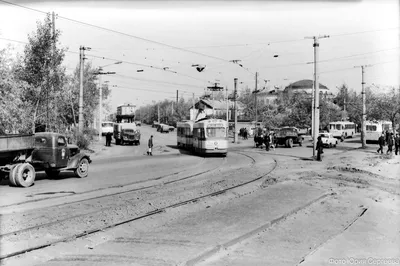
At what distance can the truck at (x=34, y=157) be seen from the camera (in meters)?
14.9

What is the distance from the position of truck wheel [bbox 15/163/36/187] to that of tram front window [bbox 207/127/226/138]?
1664 cm

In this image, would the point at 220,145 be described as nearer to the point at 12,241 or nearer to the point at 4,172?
the point at 4,172

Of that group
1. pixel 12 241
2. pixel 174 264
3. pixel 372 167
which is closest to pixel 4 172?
pixel 12 241

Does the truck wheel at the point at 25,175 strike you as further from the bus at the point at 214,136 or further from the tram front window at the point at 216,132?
the tram front window at the point at 216,132

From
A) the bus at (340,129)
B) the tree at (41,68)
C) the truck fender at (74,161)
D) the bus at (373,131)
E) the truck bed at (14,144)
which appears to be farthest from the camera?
the bus at (340,129)

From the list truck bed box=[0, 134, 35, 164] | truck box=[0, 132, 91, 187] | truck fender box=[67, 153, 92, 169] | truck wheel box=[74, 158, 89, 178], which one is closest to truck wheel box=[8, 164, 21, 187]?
truck box=[0, 132, 91, 187]

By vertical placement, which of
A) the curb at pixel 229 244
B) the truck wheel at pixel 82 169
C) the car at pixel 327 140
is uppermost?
the car at pixel 327 140

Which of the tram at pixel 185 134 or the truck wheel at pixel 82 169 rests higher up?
the tram at pixel 185 134

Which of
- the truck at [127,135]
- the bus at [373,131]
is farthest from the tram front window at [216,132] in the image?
the bus at [373,131]

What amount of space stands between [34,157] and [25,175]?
50.4 inches

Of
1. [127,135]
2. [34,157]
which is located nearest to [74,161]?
[34,157]

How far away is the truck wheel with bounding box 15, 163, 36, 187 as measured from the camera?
48.7 ft

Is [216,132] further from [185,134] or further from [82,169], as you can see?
[82,169]

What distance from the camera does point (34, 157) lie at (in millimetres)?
16312
